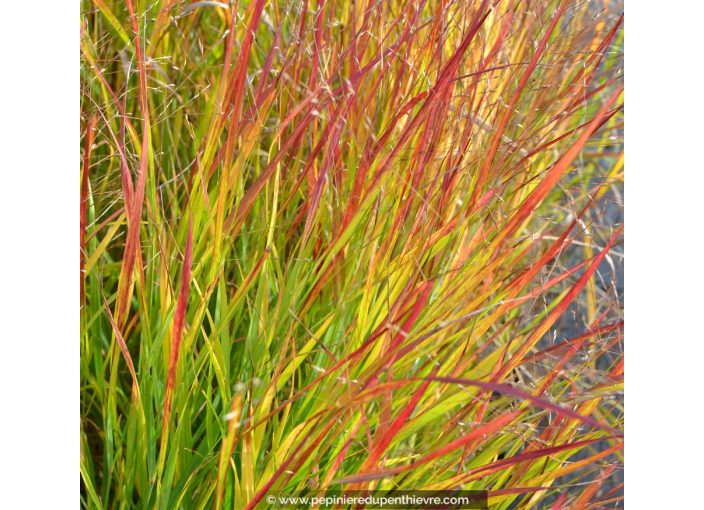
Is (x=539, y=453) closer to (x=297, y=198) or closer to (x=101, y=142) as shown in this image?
(x=297, y=198)

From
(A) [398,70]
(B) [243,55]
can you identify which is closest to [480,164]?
(A) [398,70]

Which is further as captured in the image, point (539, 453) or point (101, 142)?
point (101, 142)

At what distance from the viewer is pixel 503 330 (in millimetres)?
391

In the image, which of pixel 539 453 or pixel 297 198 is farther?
pixel 297 198

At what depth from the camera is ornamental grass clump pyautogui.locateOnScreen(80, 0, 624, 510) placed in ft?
1.17

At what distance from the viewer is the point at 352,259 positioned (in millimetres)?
389

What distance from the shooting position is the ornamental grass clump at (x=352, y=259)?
1.17 feet

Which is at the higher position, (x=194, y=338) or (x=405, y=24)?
(x=405, y=24)
